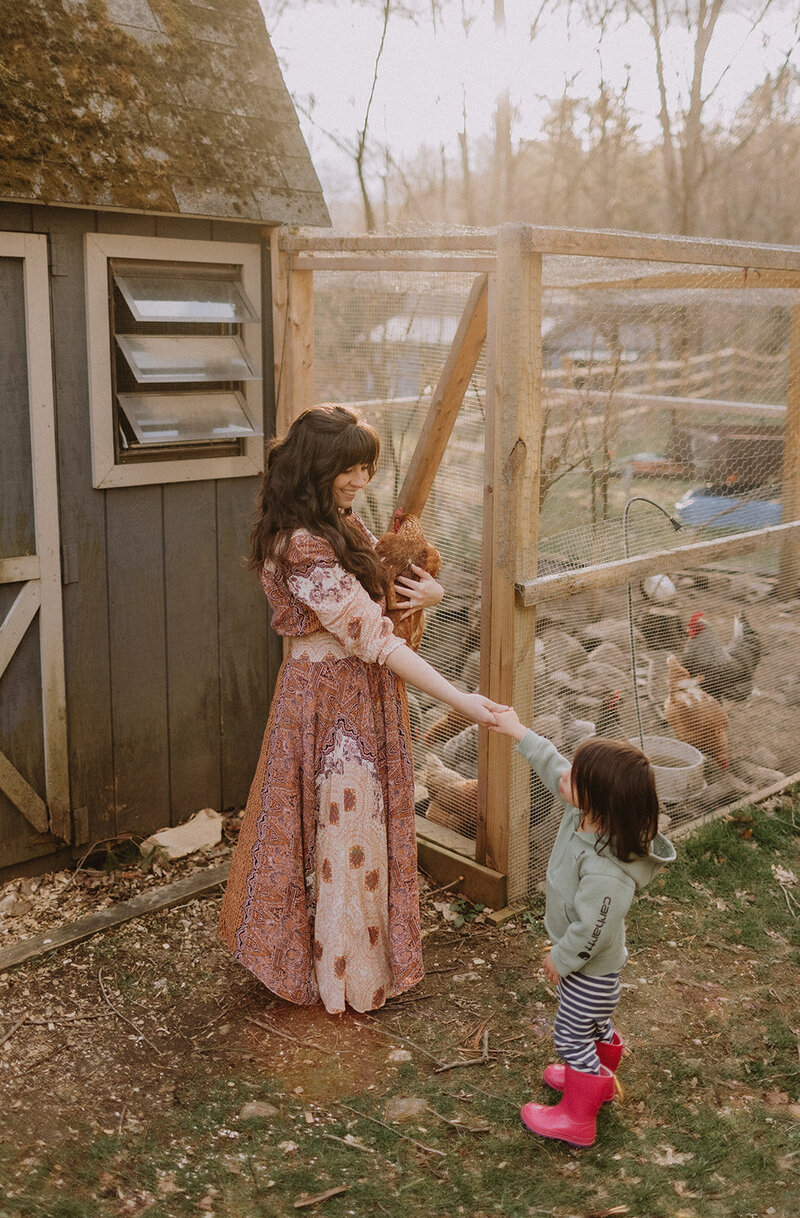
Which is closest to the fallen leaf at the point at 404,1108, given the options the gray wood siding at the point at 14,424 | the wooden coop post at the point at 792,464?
the gray wood siding at the point at 14,424

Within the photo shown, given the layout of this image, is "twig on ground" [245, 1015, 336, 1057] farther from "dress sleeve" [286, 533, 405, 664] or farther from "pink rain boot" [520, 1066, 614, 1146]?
"dress sleeve" [286, 533, 405, 664]

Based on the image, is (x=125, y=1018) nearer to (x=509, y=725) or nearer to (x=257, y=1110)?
(x=257, y=1110)

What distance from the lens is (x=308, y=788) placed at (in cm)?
300

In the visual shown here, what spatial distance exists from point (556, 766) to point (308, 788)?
2.52ft

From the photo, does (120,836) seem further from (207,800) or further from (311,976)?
(311,976)

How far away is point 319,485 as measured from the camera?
2.76m

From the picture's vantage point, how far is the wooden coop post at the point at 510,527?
317 centimetres

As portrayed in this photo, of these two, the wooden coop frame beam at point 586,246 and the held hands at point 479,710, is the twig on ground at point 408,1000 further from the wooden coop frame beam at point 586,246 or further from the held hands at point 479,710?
the wooden coop frame beam at point 586,246

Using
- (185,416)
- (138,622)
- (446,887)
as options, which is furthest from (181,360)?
(446,887)

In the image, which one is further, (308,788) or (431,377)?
(431,377)

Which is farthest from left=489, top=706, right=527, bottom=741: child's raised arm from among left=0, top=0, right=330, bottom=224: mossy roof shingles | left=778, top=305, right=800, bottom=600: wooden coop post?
left=778, top=305, right=800, bottom=600: wooden coop post

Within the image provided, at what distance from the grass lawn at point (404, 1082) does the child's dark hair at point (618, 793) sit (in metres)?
0.79

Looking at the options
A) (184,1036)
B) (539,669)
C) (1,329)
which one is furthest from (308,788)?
(1,329)

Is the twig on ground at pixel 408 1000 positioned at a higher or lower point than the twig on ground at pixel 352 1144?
higher
